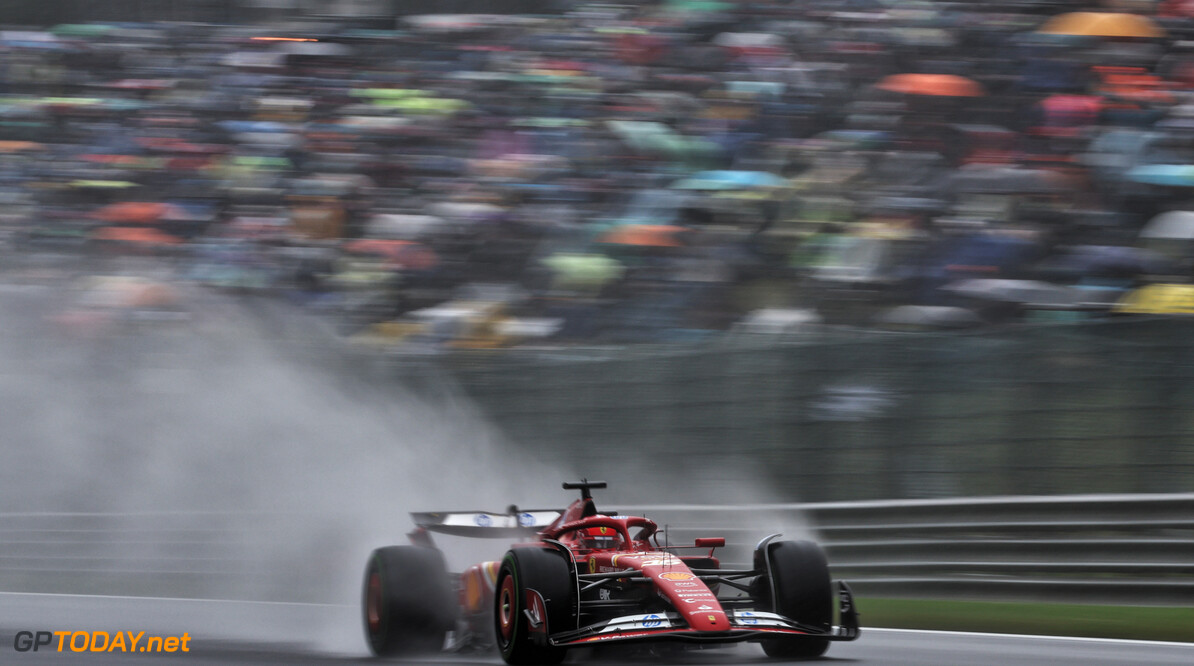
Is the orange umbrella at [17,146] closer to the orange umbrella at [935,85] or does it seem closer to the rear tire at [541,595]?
the orange umbrella at [935,85]

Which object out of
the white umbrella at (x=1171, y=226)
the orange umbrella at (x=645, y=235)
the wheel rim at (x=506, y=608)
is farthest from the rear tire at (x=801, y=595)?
the orange umbrella at (x=645, y=235)

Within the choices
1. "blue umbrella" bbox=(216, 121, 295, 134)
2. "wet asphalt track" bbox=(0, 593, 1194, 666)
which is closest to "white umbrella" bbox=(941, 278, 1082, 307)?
"wet asphalt track" bbox=(0, 593, 1194, 666)

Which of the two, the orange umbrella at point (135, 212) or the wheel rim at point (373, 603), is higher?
the orange umbrella at point (135, 212)

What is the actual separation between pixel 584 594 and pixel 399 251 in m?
8.36

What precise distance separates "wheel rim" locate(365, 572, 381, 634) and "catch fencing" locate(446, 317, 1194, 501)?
11.6 ft

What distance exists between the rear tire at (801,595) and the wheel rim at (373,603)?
2.11m

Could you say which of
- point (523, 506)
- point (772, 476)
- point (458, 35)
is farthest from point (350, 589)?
point (458, 35)

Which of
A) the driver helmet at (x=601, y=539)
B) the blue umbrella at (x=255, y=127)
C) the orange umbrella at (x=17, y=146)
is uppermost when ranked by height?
the blue umbrella at (x=255, y=127)

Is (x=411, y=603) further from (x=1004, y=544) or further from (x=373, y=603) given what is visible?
(x=1004, y=544)

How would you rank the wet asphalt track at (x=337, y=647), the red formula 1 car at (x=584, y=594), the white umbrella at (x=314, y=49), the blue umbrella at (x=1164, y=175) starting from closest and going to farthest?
1. the red formula 1 car at (x=584, y=594)
2. the wet asphalt track at (x=337, y=647)
3. the blue umbrella at (x=1164, y=175)
4. the white umbrella at (x=314, y=49)

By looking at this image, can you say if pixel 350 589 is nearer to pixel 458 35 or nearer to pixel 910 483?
pixel 910 483

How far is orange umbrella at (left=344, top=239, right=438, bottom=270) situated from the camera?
47.2 feet

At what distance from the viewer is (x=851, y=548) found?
9.87 m

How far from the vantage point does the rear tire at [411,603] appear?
750 centimetres
